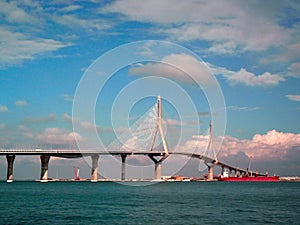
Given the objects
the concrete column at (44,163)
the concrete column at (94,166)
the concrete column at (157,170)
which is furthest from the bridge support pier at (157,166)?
the concrete column at (44,163)

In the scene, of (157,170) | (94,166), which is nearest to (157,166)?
(157,170)

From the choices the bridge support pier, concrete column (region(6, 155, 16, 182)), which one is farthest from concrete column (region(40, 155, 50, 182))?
the bridge support pier

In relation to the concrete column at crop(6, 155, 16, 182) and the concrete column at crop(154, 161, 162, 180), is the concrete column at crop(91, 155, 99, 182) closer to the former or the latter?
the concrete column at crop(154, 161, 162, 180)

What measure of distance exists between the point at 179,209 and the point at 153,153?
319ft

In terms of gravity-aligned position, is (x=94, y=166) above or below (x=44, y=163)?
below

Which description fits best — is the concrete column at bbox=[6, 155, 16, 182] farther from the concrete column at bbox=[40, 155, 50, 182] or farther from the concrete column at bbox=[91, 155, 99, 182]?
the concrete column at bbox=[91, 155, 99, 182]

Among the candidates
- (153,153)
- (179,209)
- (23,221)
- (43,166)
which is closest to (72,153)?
(43,166)

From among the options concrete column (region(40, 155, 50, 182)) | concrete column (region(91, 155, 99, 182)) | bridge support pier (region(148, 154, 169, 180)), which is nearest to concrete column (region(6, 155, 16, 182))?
concrete column (region(40, 155, 50, 182))

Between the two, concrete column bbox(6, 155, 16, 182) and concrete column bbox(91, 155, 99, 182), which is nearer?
concrete column bbox(6, 155, 16, 182)

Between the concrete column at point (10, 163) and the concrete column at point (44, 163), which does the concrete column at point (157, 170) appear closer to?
the concrete column at point (44, 163)

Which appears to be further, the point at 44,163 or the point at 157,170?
the point at 44,163

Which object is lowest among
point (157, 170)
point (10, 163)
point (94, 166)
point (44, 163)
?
point (157, 170)

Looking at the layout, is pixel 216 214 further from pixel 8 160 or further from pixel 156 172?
pixel 8 160

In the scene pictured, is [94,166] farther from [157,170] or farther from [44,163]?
[157,170]
